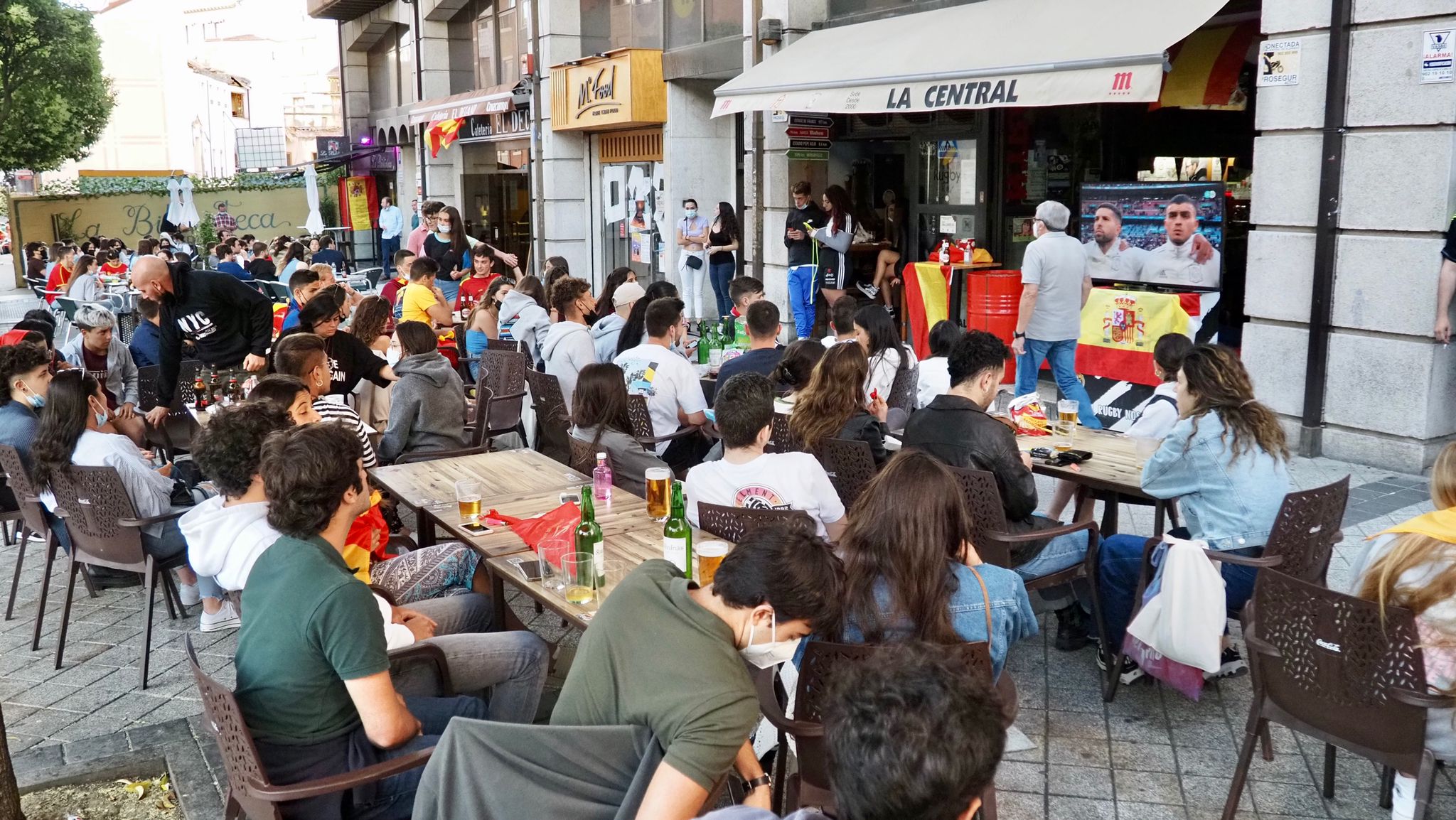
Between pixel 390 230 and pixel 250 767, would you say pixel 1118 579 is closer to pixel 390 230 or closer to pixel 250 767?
pixel 250 767

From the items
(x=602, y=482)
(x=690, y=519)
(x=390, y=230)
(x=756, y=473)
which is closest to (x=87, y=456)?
(x=602, y=482)

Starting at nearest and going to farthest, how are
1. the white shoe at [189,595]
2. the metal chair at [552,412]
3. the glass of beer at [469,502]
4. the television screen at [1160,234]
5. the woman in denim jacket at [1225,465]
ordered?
the woman in denim jacket at [1225,465] < the glass of beer at [469,502] < the white shoe at [189,595] < the metal chair at [552,412] < the television screen at [1160,234]

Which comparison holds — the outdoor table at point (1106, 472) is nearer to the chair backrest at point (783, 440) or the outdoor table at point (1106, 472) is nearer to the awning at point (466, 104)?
the chair backrest at point (783, 440)

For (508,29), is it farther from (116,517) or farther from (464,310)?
(116,517)

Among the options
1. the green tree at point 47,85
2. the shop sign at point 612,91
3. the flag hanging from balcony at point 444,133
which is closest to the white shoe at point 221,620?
the shop sign at point 612,91

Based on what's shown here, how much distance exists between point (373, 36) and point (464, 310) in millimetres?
17976

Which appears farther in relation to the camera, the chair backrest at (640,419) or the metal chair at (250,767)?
the chair backrest at (640,419)

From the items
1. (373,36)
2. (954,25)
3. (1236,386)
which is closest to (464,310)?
(954,25)

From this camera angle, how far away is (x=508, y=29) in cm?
2005

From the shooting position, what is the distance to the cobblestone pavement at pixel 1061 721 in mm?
3609

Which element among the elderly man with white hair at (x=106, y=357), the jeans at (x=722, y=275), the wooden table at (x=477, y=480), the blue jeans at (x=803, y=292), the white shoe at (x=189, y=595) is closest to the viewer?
the wooden table at (x=477, y=480)

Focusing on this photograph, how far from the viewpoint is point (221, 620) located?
5.28 meters

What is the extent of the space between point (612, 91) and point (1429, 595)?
44.6 ft

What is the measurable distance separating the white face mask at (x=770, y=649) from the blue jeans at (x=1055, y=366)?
6258mm
